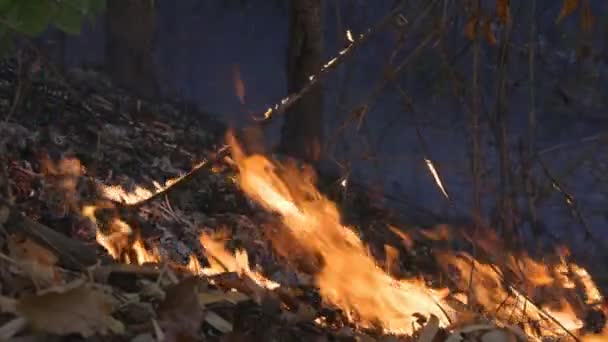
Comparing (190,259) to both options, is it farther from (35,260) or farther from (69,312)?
(69,312)

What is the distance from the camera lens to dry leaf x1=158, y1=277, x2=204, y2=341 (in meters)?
1.84

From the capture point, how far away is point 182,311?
6.34 feet

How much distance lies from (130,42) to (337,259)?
581cm

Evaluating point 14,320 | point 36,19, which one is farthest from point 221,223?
point 14,320

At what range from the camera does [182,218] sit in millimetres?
3686

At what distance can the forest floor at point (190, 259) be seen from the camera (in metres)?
1.86

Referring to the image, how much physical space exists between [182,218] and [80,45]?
22.9 ft

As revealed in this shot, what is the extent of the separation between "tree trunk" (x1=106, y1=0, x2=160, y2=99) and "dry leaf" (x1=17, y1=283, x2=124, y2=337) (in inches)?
267

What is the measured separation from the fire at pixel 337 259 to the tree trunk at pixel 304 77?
70.9 inches

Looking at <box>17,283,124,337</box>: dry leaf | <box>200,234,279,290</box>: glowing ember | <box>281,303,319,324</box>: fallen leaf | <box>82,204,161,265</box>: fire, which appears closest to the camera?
<box>17,283,124,337</box>: dry leaf

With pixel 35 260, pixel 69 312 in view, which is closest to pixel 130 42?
pixel 35 260

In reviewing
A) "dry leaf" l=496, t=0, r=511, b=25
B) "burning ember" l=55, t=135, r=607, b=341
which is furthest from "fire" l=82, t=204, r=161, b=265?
"dry leaf" l=496, t=0, r=511, b=25

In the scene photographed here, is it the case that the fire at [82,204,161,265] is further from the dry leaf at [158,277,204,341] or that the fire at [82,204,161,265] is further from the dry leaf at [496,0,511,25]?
the dry leaf at [496,0,511,25]

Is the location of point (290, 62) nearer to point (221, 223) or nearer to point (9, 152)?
point (221, 223)
